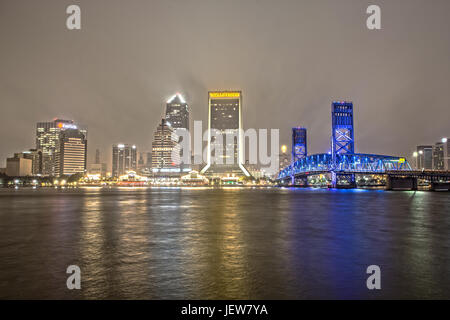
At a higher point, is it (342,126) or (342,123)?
(342,123)

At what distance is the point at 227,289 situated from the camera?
7586mm

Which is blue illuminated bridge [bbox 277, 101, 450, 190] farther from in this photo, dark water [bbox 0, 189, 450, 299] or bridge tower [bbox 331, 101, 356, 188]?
dark water [bbox 0, 189, 450, 299]

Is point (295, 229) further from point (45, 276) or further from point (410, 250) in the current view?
point (45, 276)

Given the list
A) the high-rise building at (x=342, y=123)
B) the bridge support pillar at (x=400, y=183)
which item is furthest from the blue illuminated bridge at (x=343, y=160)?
the bridge support pillar at (x=400, y=183)

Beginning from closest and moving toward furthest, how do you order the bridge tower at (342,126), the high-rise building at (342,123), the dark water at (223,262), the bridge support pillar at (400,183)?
the dark water at (223,262), the bridge support pillar at (400,183), the bridge tower at (342,126), the high-rise building at (342,123)

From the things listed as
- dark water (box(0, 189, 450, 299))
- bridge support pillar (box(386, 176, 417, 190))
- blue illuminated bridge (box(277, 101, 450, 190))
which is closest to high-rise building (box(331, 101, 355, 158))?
blue illuminated bridge (box(277, 101, 450, 190))

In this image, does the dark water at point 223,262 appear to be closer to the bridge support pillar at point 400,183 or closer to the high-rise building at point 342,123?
the bridge support pillar at point 400,183

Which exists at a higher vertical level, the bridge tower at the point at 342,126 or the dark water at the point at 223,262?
the bridge tower at the point at 342,126

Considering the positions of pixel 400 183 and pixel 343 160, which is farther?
pixel 343 160

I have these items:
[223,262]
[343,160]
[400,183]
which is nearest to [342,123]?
[343,160]

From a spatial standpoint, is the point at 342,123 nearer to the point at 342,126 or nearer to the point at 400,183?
the point at 342,126

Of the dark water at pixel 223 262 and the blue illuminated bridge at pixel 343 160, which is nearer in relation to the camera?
the dark water at pixel 223 262
